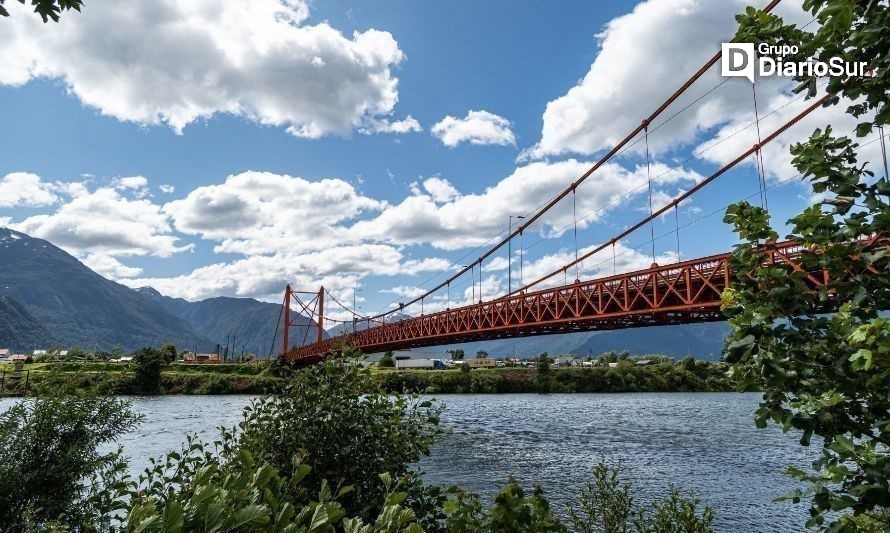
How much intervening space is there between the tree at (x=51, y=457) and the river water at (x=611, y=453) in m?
11.9

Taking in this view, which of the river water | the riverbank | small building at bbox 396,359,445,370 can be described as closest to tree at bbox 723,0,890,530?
the river water

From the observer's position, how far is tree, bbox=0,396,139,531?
7.11 m

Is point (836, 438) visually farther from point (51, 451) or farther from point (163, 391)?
point (163, 391)

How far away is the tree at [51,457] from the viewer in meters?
7.11

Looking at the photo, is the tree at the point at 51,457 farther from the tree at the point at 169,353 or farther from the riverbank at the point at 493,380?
the tree at the point at 169,353

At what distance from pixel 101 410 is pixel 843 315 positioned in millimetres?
10378

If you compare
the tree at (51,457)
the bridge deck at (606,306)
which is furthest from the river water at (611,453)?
the tree at (51,457)

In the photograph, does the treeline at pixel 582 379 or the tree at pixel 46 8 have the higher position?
the tree at pixel 46 8

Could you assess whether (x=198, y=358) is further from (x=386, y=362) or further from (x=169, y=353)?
(x=386, y=362)

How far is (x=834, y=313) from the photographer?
3297 millimetres

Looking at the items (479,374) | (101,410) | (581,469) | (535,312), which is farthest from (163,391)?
(101,410)

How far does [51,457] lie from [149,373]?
269ft

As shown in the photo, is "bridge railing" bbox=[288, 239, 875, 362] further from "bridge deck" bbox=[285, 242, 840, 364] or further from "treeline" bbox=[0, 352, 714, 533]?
"treeline" bbox=[0, 352, 714, 533]

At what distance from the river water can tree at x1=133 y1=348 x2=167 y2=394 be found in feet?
75.3
